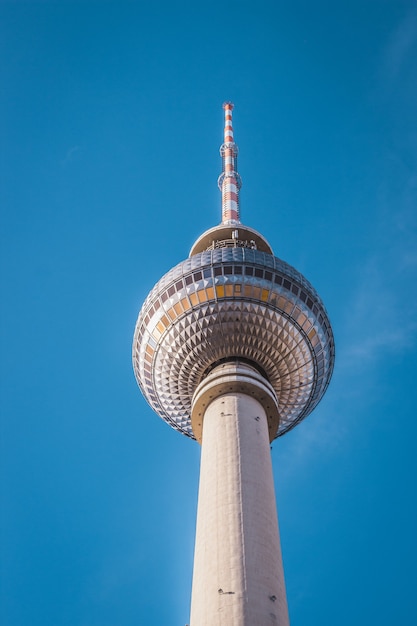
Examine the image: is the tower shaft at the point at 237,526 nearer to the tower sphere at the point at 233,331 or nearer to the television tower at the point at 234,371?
the television tower at the point at 234,371

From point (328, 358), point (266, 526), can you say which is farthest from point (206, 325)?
point (266, 526)

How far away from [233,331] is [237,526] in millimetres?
11332

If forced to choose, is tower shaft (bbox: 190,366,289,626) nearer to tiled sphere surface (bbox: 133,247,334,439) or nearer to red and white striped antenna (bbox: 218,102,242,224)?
tiled sphere surface (bbox: 133,247,334,439)

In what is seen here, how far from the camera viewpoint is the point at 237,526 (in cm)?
2711

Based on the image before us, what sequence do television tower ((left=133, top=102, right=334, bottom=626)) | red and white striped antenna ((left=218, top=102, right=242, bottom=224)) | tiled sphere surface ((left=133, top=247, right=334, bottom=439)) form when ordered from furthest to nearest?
red and white striped antenna ((left=218, top=102, right=242, bottom=224)) < tiled sphere surface ((left=133, top=247, right=334, bottom=439)) < television tower ((left=133, top=102, right=334, bottom=626))

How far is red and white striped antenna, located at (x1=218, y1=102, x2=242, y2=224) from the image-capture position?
159ft

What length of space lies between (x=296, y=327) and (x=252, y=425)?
278 inches

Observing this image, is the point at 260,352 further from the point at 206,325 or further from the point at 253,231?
the point at 253,231

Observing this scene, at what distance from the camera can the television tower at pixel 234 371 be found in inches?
1091

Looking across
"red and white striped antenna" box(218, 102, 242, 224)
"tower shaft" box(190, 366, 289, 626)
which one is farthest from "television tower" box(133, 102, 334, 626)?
"red and white striped antenna" box(218, 102, 242, 224)

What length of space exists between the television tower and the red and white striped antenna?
551 cm

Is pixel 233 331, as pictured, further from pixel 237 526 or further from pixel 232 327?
pixel 237 526

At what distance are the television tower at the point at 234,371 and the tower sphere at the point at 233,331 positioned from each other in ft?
0.20

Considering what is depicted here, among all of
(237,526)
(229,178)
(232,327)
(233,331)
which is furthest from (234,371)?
(229,178)
